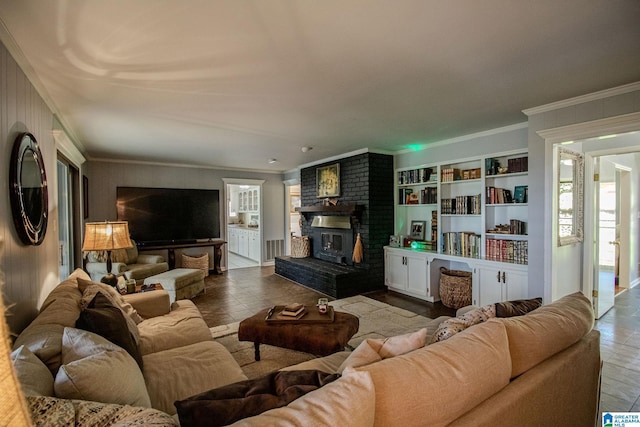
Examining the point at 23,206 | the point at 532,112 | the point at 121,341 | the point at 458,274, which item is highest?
the point at 532,112

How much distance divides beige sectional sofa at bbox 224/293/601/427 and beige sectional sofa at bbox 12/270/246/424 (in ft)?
1.65

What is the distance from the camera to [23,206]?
1984 mm

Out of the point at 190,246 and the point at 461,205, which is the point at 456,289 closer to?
the point at 461,205

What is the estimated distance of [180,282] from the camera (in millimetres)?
4359

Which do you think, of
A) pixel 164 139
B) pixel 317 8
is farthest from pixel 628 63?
pixel 164 139

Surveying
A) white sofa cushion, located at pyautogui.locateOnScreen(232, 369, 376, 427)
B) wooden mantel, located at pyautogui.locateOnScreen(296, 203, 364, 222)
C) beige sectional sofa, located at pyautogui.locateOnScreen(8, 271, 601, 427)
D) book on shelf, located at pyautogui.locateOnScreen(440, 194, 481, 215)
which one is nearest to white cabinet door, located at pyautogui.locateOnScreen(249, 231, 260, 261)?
wooden mantel, located at pyautogui.locateOnScreen(296, 203, 364, 222)

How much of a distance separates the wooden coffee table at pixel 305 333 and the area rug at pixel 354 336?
0.15m

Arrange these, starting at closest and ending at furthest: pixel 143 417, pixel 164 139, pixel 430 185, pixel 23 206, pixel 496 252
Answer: pixel 143 417 → pixel 23 206 → pixel 496 252 → pixel 164 139 → pixel 430 185

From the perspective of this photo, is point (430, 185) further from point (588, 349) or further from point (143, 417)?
point (143, 417)

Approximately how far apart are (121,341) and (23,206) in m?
1.20

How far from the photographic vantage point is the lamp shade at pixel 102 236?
2.70m

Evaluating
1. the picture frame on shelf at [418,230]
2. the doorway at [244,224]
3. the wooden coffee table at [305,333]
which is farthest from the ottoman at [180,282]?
the picture frame on shelf at [418,230]

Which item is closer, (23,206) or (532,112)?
(23,206)

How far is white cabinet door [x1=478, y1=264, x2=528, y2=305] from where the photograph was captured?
3488 mm
